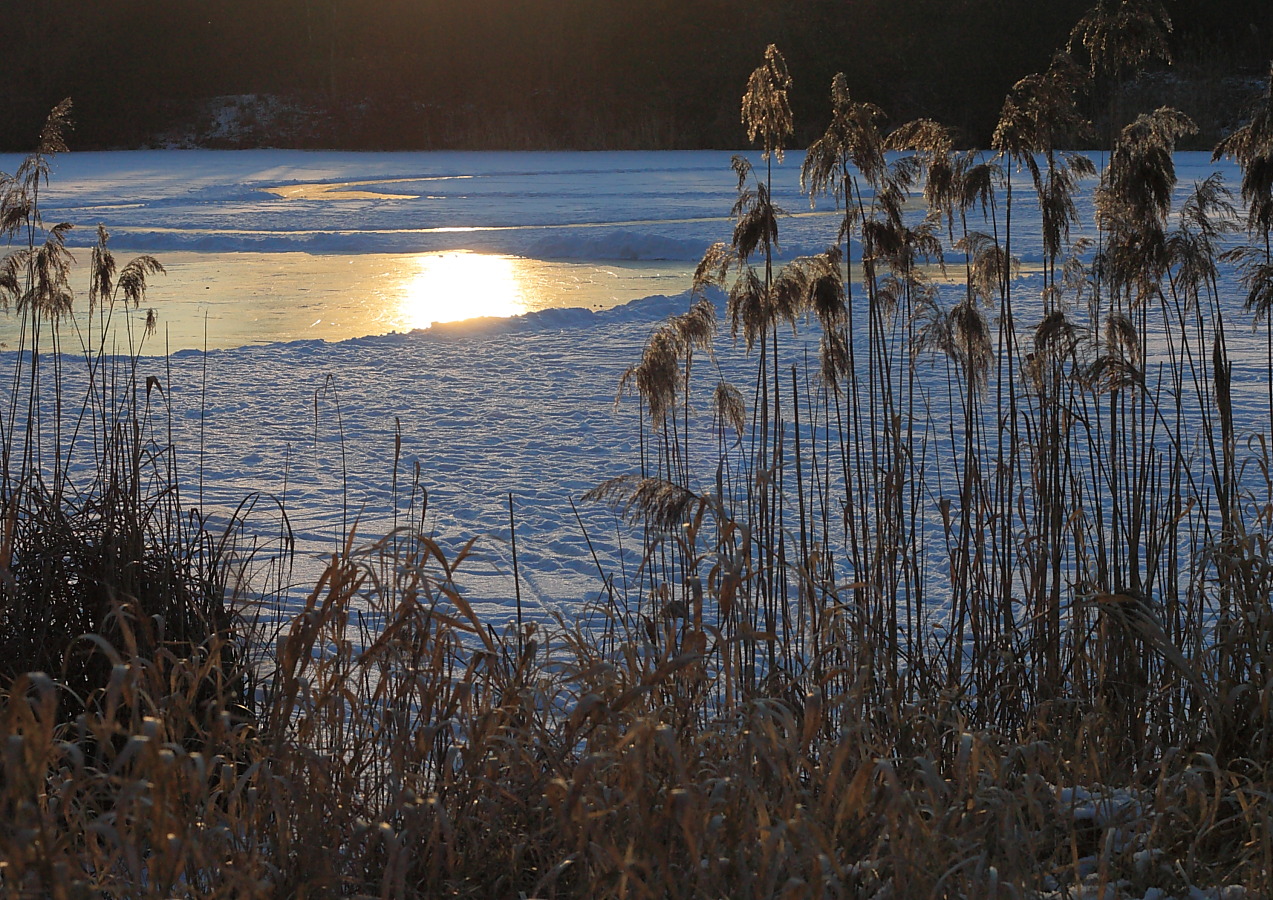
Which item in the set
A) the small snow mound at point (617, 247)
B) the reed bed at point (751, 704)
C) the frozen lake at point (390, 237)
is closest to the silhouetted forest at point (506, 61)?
the frozen lake at point (390, 237)

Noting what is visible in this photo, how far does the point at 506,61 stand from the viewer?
36.6 metres

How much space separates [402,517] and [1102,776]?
111 inches

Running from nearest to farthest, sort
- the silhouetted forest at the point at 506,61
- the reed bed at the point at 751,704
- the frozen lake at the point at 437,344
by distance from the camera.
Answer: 1. the reed bed at the point at 751,704
2. the frozen lake at the point at 437,344
3. the silhouetted forest at the point at 506,61

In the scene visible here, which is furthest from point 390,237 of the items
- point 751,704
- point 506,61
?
point 506,61

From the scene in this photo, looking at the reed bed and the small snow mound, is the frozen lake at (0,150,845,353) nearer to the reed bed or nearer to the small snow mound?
the small snow mound

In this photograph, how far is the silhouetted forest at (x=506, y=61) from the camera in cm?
3203

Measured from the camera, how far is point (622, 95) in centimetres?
3509

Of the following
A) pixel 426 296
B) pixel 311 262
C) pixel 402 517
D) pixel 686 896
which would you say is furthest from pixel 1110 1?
Answer: pixel 311 262

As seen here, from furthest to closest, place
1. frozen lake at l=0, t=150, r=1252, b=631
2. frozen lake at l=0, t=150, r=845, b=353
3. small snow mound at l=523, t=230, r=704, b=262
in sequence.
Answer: small snow mound at l=523, t=230, r=704, b=262
frozen lake at l=0, t=150, r=845, b=353
frozen lake at l=0, t=150, r=1252, b=631

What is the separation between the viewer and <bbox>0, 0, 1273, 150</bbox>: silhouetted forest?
32031 millimetres

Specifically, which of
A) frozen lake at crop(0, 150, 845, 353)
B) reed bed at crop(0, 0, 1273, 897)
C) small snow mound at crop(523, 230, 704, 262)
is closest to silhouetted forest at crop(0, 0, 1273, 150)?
frozen lake at crop(0, 150, 845, 353)

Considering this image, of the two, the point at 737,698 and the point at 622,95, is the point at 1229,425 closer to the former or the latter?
the point at 737,698

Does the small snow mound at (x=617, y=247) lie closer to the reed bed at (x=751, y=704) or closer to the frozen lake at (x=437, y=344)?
the frozen lake at (x=437, y=344)

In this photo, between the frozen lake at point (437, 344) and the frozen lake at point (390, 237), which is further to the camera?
the frozen lake at point (390, 237)
